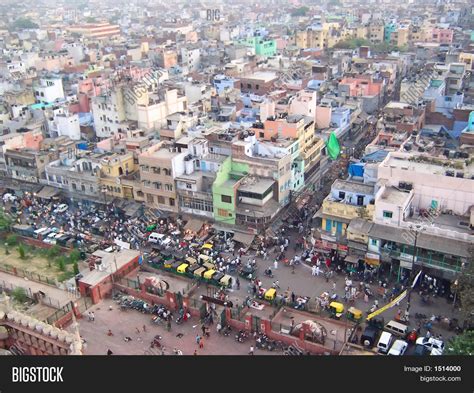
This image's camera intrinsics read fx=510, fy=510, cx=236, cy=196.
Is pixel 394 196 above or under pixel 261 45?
under

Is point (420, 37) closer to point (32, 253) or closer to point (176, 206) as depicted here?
point (176, 206)

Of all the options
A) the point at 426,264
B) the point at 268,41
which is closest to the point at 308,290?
the point at 426,264

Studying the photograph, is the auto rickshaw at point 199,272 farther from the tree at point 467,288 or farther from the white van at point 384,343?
the tree at point 467,288

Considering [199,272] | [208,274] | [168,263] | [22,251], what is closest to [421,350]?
[208,274]

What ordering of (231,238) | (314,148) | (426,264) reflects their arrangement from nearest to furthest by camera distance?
(426,264) → (231,238) → (314,148)

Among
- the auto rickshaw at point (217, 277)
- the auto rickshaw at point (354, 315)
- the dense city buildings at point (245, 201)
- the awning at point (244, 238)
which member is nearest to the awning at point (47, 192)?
the dense city buildings at point (245, 201)

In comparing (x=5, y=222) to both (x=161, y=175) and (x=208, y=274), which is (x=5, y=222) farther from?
(x=208, y=274)
